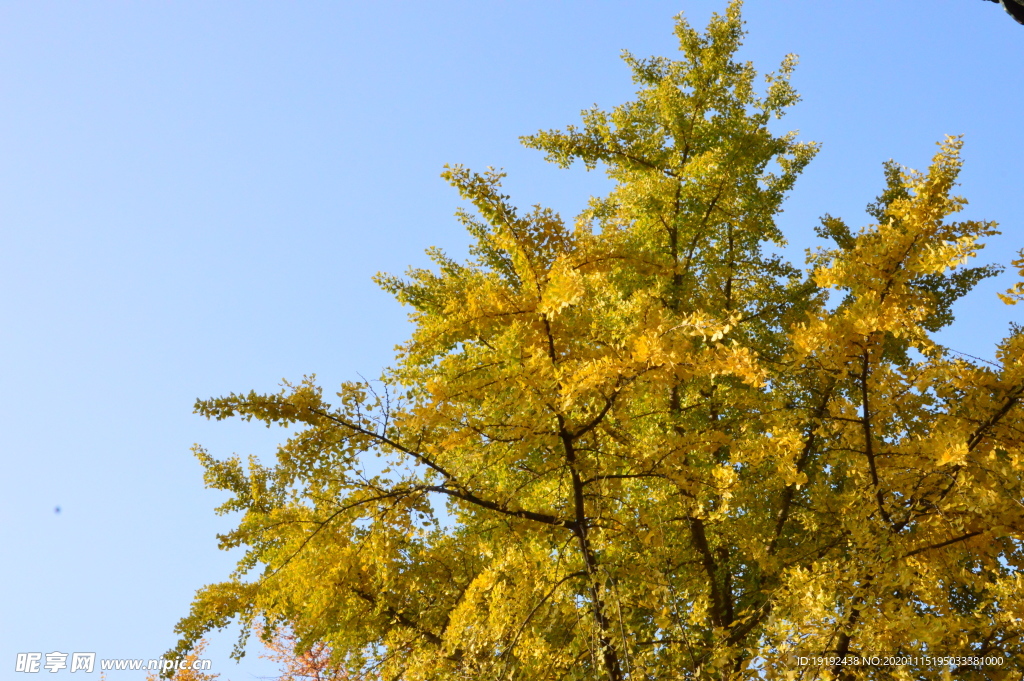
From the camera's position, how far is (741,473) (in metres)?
7.20

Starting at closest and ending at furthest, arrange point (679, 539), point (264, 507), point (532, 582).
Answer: point (532, 582) → point (679, 539) → point (264, 507)

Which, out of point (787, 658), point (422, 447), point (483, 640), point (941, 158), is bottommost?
point (787, 658)

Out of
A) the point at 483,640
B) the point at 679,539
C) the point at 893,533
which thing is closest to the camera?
the point at 893,533

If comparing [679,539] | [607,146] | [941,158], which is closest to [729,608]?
[679,539]

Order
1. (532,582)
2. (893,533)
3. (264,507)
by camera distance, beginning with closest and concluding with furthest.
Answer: (893,533) → (532,582) → (264,507)

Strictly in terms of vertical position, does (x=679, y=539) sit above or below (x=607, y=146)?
below

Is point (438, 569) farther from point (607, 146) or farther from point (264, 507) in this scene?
point (607, 146)

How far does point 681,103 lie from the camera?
7590 mm

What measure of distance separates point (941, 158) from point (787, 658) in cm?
275

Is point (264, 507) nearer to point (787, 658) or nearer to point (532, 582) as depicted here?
point (532, 582)

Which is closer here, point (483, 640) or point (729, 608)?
point (483, 640)

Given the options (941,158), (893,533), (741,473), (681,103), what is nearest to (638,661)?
(893,533)

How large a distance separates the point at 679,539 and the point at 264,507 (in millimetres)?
4460

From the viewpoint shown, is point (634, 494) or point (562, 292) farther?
point (634, 494)
